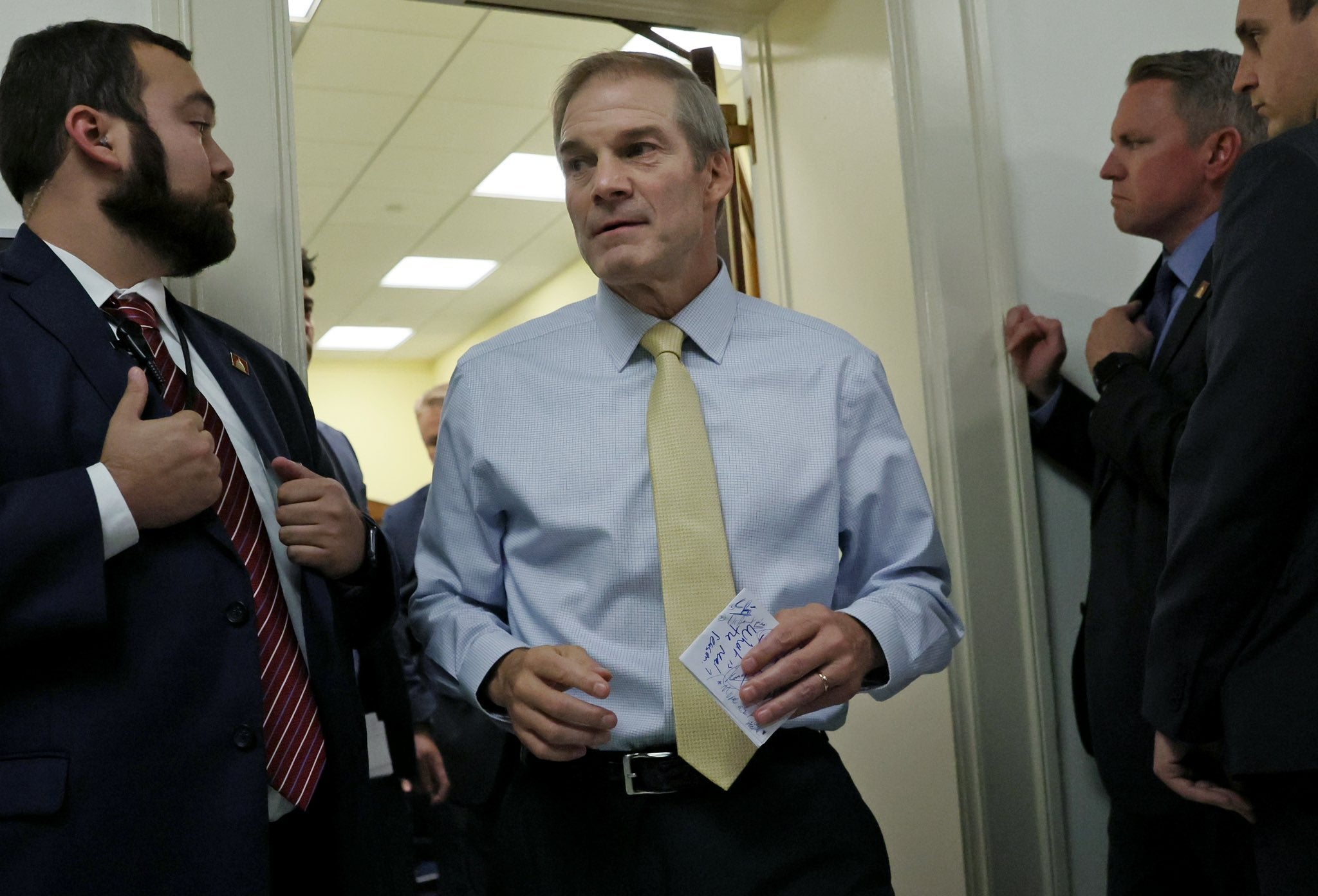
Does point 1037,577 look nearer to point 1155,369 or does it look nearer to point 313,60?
point 1155,369

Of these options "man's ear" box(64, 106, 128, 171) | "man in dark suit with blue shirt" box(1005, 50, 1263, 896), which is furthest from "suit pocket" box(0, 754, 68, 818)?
"man in dark suit with blue shirt" box(1005, 50, 1263, 896)

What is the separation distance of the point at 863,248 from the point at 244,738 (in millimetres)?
1805

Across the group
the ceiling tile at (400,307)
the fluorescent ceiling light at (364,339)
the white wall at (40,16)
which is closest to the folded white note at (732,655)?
the white wall at (40,16)

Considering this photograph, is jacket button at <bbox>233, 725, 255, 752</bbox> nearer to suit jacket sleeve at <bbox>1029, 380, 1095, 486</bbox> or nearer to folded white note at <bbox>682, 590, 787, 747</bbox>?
folded white note at <bbox>682, 590, 787, 747</bbox>

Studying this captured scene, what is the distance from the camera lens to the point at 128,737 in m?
1.23

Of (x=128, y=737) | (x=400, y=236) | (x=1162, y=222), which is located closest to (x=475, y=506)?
(x=128, y=737)

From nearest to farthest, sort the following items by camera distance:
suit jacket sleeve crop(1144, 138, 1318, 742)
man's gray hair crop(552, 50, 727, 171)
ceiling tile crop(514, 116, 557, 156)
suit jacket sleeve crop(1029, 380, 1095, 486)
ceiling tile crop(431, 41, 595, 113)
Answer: suit jacket sleeve crop(1144, 138, 1318, 742) → man's gray hair crop(552, 50, 727, 171) → suit jacket sleeve crop(1029, 380, 1095, 486) → ceiling tile crop(431, 41, 595, 113) → ceiling tile crop(514, 116, 557, 156)

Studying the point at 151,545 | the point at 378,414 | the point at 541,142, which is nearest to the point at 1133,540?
the point at 151,545

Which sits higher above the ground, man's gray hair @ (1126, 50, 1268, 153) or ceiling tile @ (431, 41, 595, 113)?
ceiling tile @ (431, 41, 595, 113)

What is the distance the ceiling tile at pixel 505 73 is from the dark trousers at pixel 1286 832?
4.28 m

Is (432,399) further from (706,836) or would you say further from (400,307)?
(400,307)

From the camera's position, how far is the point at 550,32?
4895 mm

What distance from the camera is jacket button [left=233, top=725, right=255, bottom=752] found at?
51.1 inches

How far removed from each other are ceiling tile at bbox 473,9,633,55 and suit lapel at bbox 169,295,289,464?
11.3 ft
